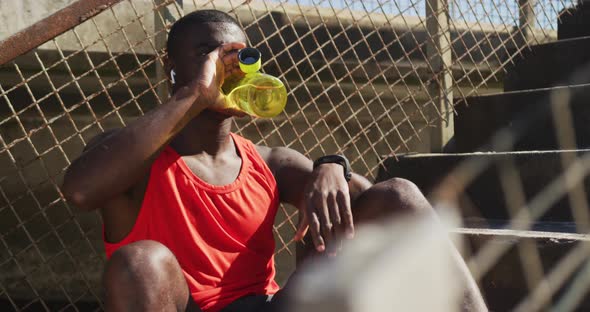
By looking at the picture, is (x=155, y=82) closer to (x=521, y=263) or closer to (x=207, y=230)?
(x=207, y=230)

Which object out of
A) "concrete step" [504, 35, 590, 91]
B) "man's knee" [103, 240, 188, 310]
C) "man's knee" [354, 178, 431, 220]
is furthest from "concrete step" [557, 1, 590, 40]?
"man's knee" [103, 240, 188, 310]

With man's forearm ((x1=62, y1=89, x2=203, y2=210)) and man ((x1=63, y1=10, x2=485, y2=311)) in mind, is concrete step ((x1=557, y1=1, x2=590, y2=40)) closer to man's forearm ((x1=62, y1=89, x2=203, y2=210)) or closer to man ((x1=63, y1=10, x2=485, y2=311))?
man ((x1=63, y1=10, x2=485, y2=311))

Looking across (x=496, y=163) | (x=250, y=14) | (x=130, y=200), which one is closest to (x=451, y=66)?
(x=496, y=163)

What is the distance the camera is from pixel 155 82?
3.82 m

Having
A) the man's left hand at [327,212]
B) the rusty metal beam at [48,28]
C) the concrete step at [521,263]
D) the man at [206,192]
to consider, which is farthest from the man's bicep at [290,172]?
the rusty metal beam at [48,28]

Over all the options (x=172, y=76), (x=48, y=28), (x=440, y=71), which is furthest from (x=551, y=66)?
(x=48, y=28)

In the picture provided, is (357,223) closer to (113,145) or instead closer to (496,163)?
(113,145)

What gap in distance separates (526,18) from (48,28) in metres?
2.99

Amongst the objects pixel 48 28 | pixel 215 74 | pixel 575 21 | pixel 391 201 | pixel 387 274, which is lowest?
pixel 575 21

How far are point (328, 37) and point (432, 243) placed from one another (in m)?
2.13

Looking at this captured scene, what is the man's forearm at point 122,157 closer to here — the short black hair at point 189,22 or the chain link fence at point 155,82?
the short black hair at point 189,22

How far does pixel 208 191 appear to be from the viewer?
91.4 inches

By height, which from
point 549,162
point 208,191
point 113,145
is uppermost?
point 113,145

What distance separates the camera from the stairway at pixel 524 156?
272 cm
